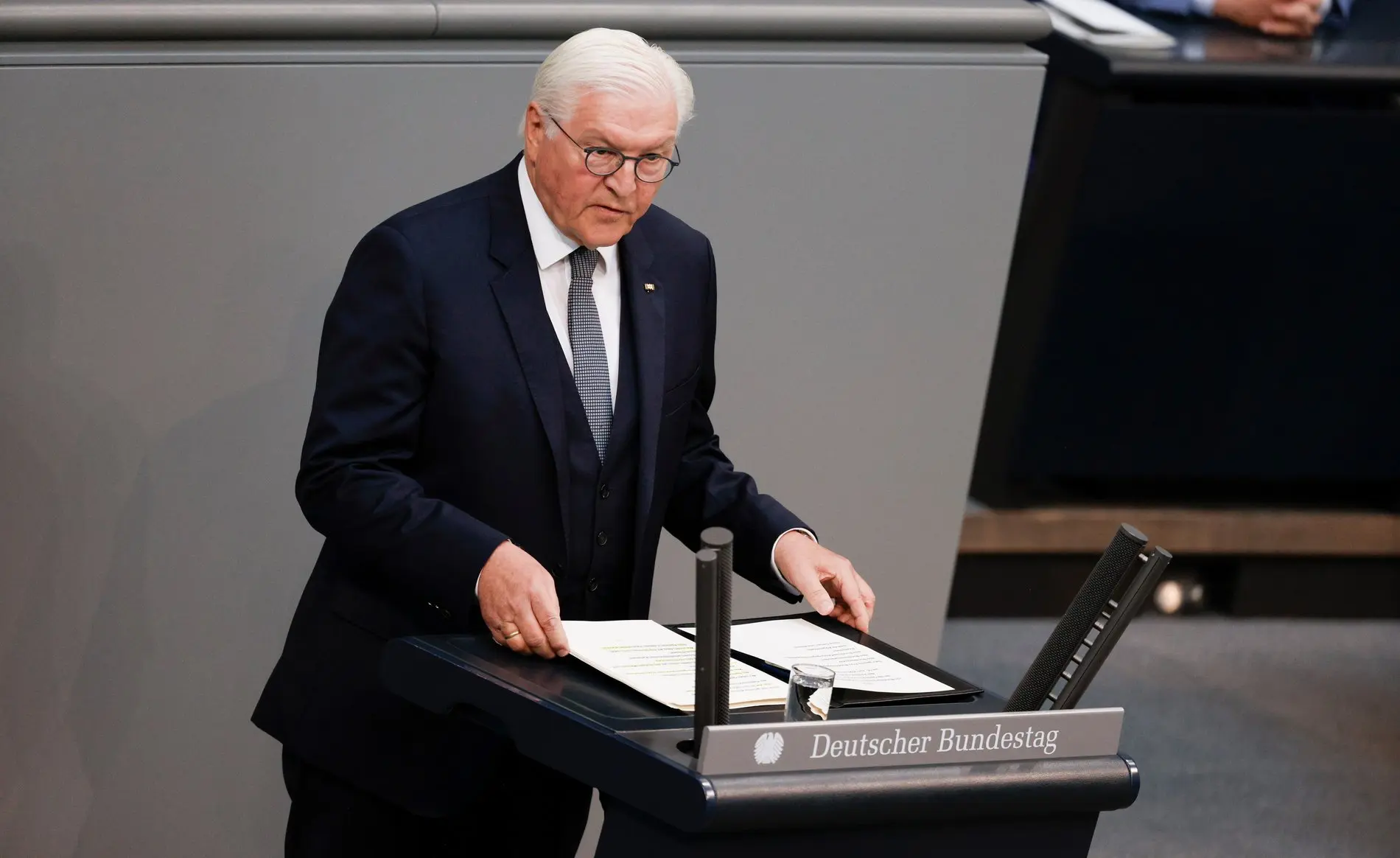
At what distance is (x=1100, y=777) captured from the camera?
4.96ft

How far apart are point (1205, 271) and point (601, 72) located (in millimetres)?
2841

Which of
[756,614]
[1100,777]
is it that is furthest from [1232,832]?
[1100,777]

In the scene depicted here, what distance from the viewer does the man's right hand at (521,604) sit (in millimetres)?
1690

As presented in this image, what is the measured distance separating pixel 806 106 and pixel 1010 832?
5.23 feet

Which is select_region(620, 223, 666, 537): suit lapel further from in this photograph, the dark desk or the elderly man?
the dark desk

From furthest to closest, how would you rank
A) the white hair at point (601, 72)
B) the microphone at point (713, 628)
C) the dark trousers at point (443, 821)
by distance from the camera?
the dark trousers at point (443, 821)
the white hair at point (601, 72)
the microphone at point (713, 628)

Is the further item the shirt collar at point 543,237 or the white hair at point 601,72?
the shirt collar at point 543,237

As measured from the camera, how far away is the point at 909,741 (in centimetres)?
145

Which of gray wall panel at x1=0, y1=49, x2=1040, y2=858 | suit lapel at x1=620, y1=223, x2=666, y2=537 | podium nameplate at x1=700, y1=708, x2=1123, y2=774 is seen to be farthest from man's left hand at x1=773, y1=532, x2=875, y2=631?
gray wall panel at x1=0, y1=49, x2=1040, y2=858

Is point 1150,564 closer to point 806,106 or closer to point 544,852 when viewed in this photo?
point 544,852

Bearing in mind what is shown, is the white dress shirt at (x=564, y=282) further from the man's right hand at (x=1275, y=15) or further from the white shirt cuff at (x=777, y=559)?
the man's right hand at (x=1275, y=15)

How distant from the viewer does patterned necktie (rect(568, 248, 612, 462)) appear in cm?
197

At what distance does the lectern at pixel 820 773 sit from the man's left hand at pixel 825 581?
33 cm

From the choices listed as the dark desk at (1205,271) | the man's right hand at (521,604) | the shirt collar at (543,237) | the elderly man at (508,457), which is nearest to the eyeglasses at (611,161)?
the elderly man at (508,457)
